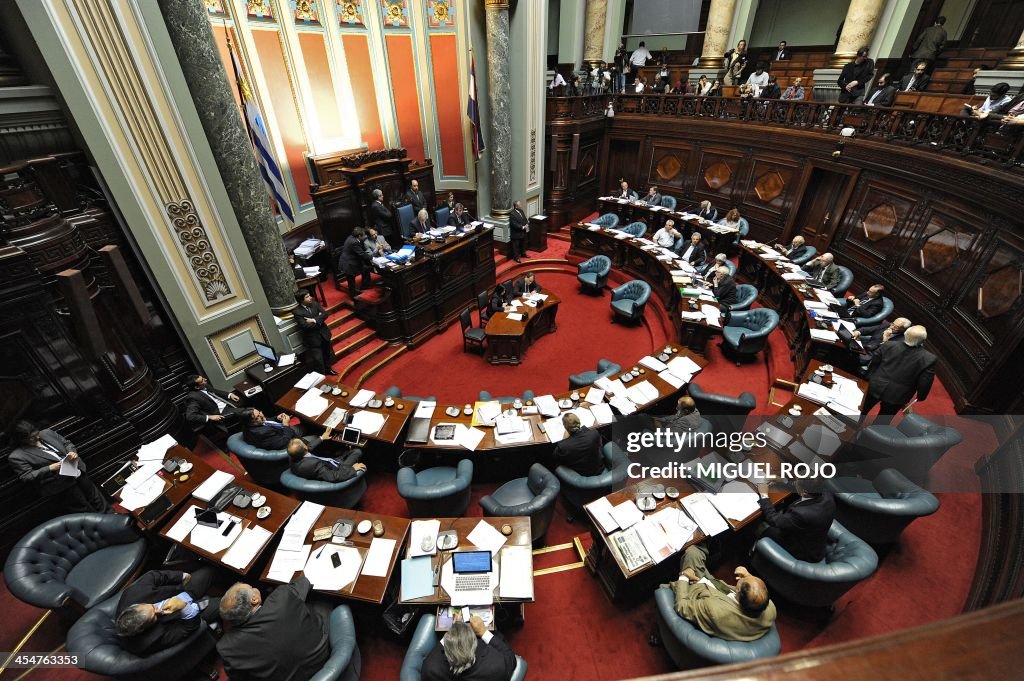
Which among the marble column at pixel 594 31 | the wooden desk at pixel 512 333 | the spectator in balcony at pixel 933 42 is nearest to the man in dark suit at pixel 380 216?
the wooden desk at pixel 512 333

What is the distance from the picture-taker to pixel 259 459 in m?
4.25

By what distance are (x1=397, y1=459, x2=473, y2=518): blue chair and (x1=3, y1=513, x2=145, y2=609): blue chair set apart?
238 cm

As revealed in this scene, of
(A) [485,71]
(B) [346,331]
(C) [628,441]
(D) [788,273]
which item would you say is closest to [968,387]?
(D) [788,273]

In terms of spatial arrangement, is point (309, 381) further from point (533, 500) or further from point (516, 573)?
point (516, 573)

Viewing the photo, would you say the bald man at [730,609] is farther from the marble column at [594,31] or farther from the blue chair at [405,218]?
the marble column at [594,31]

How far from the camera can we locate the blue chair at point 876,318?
6.38 m

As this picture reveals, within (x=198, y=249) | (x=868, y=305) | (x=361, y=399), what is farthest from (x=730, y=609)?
(x=198, y=249)

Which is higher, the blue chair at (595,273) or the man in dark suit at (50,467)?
the man in dark suit at (50,467)

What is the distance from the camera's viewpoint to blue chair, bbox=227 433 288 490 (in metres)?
4.25

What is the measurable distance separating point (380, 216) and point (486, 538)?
709 cm

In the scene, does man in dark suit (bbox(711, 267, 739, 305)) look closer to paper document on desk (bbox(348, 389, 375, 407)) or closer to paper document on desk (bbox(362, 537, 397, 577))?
paper document on desk (bbox(348, 389, 375, 407))

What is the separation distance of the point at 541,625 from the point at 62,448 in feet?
15.9

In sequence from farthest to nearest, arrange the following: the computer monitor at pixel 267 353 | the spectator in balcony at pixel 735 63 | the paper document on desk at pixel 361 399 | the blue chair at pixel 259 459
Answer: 1. the spectator in balcony at pixel 735 63
2. the computer monitor at pixel 267 353
3. the paper document on desk at pixel 361 399
4. the blue chair at pixel 259 459

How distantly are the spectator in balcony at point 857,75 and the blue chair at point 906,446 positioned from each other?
8.06 metres
